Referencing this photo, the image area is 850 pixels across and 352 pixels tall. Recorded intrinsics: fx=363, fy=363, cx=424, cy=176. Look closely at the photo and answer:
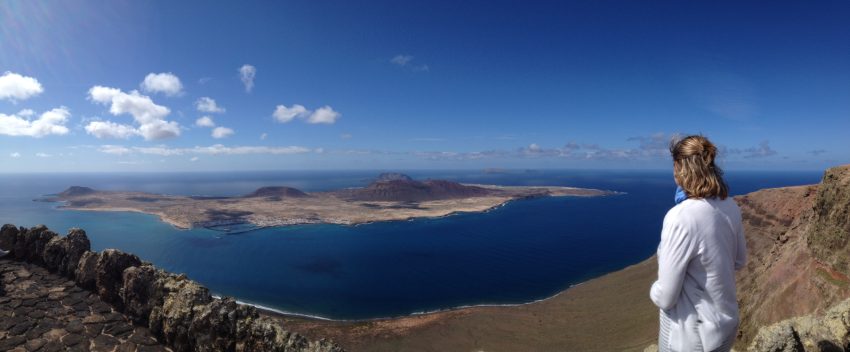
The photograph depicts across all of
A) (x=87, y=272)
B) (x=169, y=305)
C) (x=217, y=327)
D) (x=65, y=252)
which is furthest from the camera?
(x=65, y=252)

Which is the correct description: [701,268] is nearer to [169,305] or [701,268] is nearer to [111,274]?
[169,305]

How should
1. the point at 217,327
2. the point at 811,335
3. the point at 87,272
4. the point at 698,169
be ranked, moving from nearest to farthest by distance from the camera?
the point at 698,169 < the point at 811,335 < the point at 217,327 < the point at 87,272

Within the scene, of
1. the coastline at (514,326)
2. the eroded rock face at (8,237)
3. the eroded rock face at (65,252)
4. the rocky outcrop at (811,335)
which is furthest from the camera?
the coastline at (514,326)

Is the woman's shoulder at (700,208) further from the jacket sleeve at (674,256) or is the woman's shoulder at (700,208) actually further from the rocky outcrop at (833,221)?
the rocky outcrop at (833,221)

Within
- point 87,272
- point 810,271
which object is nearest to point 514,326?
point 810,271

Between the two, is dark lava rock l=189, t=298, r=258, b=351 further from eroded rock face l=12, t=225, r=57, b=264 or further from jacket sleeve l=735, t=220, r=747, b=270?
jacket sleeve l=735, t=220, r=747, b=270

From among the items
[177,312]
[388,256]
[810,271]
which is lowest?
[388,256]

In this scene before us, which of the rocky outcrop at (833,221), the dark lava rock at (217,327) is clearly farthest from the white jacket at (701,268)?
the rocky outcrop at (833,221)
